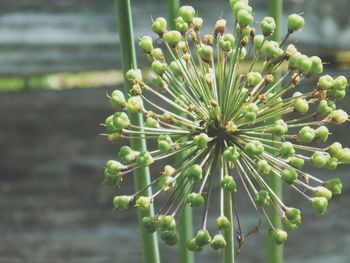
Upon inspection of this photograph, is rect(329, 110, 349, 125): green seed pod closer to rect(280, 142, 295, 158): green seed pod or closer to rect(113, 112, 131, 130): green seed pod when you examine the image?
rect(280, 142, 295, 158): green seed pod

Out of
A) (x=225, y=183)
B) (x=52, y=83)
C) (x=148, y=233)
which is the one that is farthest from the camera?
(x=52, y=83)

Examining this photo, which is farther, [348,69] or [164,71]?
[348,69]

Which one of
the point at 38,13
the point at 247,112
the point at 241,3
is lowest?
the point at 247,112

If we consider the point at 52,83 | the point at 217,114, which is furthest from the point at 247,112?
the point at 52,83

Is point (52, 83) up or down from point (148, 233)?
up

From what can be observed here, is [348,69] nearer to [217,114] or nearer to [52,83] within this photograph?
[52,83]

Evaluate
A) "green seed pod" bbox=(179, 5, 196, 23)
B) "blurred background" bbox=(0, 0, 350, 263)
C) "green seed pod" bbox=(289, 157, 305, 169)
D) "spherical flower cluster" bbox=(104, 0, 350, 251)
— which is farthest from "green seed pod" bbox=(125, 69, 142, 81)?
"blurred background" bbox=(0, 0, 350, 263)

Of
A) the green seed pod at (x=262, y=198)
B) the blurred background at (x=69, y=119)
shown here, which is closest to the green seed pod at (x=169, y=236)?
the green seed pod at (x=262, y=198)
